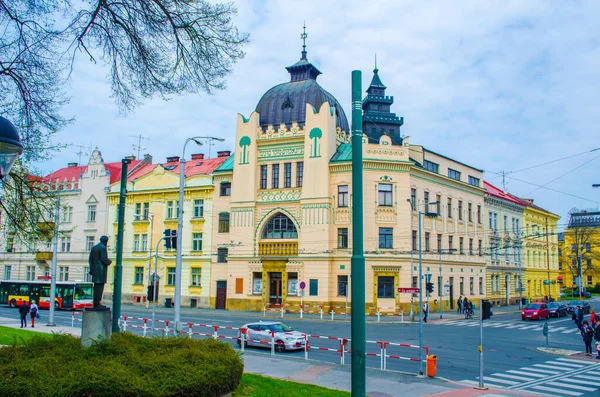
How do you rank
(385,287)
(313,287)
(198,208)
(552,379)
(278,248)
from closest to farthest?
(552,379) → (385,287) → (313,287) → (278,248) → (198,208)

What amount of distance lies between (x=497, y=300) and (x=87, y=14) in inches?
2320

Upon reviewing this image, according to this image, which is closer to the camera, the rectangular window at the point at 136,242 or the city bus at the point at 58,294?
the city bus at the point at 58,294

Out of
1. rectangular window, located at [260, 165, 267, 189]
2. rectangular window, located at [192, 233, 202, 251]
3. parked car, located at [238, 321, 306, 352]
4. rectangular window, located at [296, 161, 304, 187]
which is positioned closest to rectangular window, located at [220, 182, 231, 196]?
rectangular window, located at [260, 165, 267, 189]

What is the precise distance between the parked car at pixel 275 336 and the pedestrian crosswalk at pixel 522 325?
18.5m

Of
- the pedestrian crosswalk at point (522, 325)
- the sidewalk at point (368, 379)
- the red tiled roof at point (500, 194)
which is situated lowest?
the pedestrian crosswalk at point (522, 325)

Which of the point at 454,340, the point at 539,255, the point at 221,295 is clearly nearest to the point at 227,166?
the point at 221,295

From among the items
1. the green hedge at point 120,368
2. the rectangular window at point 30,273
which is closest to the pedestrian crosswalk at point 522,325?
the green hedge at point 120,368

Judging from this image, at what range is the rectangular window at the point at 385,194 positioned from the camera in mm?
46000

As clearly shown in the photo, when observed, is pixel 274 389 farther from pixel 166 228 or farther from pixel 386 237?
pixel 166 228

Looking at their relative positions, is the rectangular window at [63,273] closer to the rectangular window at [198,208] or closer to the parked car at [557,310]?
the rectangular window at [198,208]

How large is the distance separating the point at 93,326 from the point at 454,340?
70.7 feet

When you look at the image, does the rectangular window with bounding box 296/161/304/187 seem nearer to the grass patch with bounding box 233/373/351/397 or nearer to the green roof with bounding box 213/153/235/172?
the green roof with bounding box 213/153/235/172

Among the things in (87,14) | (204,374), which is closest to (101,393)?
(204,374)

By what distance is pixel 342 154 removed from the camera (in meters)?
47.2
